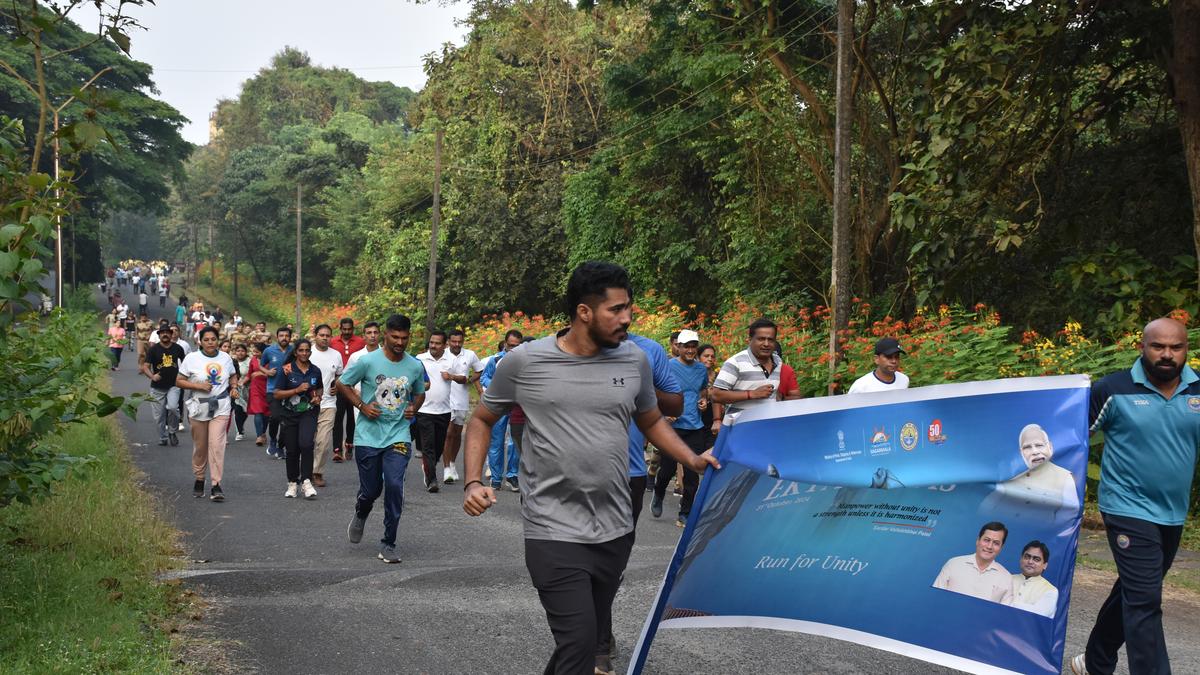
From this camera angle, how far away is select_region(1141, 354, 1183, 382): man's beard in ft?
18.1

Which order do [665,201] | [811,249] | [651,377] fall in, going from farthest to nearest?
[665,201] < [811,249] < [651,377]

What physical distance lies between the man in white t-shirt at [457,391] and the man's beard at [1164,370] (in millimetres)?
9615

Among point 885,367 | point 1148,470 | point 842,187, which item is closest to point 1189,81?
point 842,187

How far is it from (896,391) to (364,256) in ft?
144

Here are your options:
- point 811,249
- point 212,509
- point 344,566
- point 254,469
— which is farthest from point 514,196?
point 344,566

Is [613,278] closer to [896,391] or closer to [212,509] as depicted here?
[896,391]

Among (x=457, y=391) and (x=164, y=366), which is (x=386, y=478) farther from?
(x=164, y=366)

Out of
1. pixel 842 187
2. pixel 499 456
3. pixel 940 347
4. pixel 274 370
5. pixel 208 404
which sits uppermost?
pixel 842 187

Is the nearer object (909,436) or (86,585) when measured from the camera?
(909,436)

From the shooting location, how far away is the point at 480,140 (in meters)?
39.3

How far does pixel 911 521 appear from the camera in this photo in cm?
480

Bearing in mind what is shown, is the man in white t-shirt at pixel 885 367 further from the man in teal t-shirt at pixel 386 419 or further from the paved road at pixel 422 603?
the man in teal t-shirt at pixel 386 419

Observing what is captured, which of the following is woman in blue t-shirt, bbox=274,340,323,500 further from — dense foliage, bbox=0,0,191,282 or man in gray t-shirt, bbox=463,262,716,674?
dense foliage, bbox=0,0,191,282

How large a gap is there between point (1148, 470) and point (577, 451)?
2.64 m
